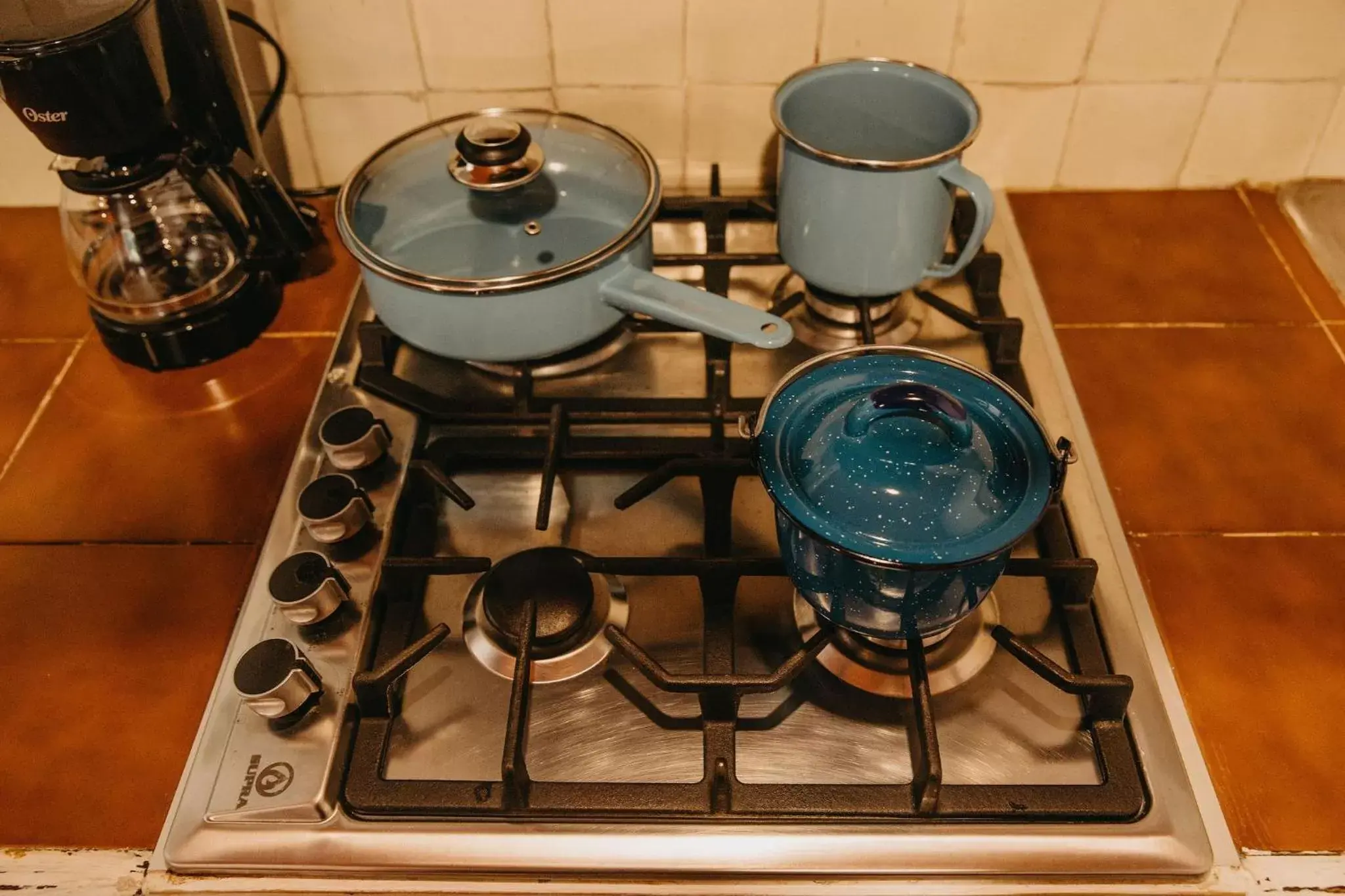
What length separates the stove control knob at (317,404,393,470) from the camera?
2.23 feet

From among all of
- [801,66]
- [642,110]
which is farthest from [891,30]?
[642,110]

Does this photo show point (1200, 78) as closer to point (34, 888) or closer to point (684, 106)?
point (684, 106)

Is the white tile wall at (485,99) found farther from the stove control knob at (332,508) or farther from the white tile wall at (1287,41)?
the white tile wall at (1287,41)

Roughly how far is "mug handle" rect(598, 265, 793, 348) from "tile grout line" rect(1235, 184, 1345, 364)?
50 cm

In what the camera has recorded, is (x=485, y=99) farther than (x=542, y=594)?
Yes

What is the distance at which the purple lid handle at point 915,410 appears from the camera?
514 millimetres

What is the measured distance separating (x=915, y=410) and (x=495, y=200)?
37 cm

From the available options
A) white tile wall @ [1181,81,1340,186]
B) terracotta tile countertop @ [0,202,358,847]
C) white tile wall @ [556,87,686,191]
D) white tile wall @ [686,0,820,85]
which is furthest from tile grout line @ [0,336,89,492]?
white tile wall @ [1181,81,1340,186]

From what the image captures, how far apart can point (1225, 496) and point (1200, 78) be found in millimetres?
427

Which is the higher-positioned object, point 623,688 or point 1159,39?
point 1159,39

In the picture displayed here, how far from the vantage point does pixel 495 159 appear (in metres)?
0.69

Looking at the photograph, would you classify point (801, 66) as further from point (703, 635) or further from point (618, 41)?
point (703, 635)

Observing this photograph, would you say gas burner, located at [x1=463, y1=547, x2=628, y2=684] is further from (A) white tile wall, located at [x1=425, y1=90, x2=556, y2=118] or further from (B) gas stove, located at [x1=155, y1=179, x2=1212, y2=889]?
(A) white tile wall, located at [x1=425, y1=90, x2=556, y2=118]

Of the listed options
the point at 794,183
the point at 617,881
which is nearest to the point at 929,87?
the point at 794,183
